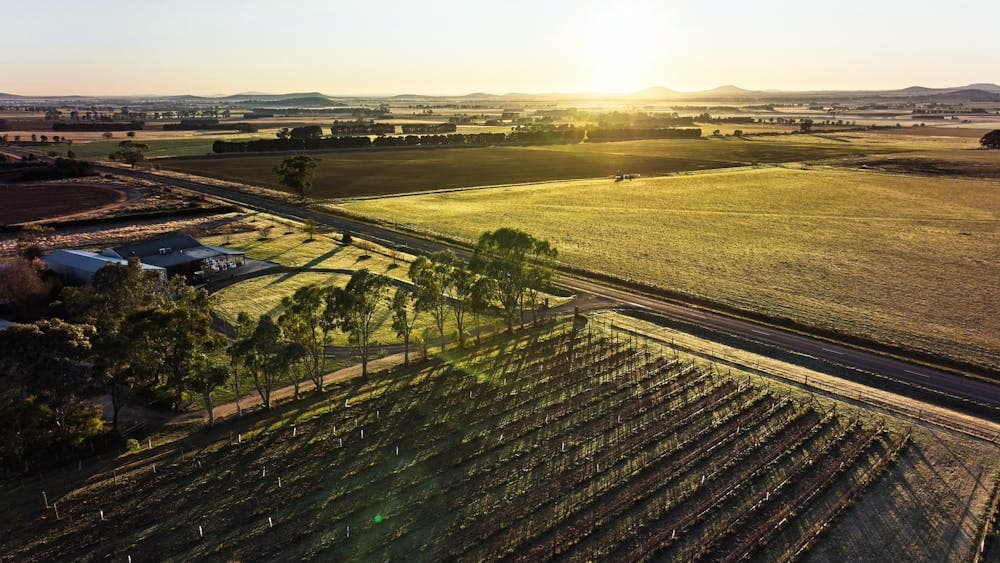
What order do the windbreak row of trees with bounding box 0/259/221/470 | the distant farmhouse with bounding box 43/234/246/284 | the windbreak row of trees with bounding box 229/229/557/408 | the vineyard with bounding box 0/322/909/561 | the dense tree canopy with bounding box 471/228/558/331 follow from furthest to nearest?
the distant farmhouse with bounding box 43/234/246/284 → the dense tree canopy with bounding box 471/228/558/331 → the windbreak row of trees with bounding box 229/229/557/408 → the windbreak row of trees with bounding box 0/259/221/470 → the vineyard with bounding box 0/322/909/561

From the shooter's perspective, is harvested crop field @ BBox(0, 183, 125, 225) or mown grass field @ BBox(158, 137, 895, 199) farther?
mown grass field @ BBox(158, 137, 895, 199)

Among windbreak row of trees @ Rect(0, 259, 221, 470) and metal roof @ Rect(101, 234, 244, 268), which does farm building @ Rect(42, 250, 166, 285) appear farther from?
windbreak row of trees @ Rect(0, 259, 221, 470)

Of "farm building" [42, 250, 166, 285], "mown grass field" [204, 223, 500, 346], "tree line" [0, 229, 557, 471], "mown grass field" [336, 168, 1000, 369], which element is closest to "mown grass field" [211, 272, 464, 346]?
"mown grass field" [204, 223, 500, 346]

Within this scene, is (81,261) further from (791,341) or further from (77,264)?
(791,341)

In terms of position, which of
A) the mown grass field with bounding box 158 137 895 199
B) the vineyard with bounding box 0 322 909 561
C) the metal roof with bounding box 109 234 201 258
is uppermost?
the mown grass field with bounding box 158 137 895 199

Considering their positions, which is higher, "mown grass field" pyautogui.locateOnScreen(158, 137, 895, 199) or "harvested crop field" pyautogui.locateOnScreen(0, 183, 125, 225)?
"mown grass field" pyautogui.locateOnScreen(158, 137, 895, 199)

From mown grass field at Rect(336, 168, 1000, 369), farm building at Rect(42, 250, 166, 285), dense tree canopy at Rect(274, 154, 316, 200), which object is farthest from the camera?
dense tree canopy at Rect(274, 154, 316, 200)

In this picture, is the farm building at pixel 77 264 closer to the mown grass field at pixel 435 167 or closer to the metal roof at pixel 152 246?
the metal roof at pixel 152 246
